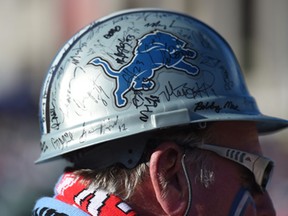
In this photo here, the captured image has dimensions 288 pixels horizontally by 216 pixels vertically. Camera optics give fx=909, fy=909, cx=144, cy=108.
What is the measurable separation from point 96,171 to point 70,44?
0.51 m

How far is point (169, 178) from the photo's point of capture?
316cm

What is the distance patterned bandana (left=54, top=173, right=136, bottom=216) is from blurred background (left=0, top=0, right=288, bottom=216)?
104 inches

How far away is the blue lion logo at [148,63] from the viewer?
318 cm

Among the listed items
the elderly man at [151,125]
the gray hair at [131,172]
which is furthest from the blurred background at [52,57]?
the gray hair at [131,172]

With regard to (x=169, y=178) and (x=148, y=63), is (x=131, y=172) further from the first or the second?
(x=148, y=63)

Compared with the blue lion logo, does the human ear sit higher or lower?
lower

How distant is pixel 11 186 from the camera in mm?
7027

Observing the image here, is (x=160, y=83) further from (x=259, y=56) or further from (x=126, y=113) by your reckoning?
(x=259, y=56)

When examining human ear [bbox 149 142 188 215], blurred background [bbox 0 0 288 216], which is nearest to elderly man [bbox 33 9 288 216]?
human ear [bbox 149 142 188 215]

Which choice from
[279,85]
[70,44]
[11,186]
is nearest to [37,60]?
[279,85]

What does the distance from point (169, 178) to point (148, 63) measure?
410 mm

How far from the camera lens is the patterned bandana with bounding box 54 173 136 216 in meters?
3.11

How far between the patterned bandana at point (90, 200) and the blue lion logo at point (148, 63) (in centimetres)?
32

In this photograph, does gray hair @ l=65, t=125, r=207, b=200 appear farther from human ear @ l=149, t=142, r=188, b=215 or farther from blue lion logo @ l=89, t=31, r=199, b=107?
blue lion logo @ l=89, t=31, r=199, b=107
